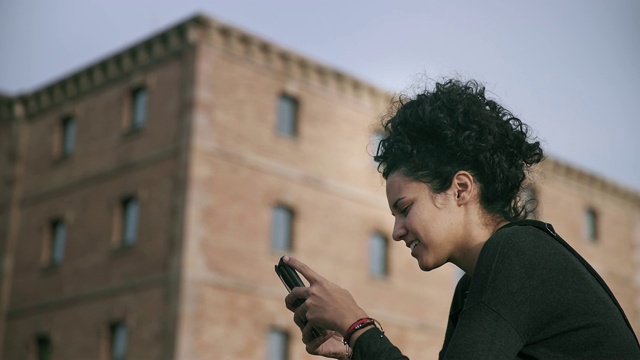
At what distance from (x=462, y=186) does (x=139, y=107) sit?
24436mm

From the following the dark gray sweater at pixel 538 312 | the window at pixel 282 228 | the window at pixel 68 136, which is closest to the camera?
the dark gray sweater at pixel 538 312

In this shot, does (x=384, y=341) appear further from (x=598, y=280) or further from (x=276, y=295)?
(x=276, y=295)

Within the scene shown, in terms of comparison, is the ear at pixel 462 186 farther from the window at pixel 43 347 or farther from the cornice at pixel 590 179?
the cornice at pixel 590 179

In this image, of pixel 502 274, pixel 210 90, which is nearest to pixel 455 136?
pixel 502 274

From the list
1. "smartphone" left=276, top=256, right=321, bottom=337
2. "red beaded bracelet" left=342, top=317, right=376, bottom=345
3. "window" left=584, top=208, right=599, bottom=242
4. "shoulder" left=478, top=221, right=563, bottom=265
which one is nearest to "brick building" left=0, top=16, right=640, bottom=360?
"window" left=584, top=208, right=599, bottom=242

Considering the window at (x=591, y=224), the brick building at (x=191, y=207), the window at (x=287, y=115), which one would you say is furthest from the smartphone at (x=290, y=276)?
the window at (x=591, y=224)

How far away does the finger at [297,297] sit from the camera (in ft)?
9.57

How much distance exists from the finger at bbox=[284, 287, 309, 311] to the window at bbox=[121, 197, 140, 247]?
897 inches

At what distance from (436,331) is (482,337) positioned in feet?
90.2

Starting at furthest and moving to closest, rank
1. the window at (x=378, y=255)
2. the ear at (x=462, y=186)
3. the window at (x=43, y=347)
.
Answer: the window at (x=378, y=255), the window at (x=43, y=347), the ear at (x=462, y=186)

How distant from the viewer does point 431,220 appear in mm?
2867

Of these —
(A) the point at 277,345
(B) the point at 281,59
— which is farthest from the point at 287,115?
(A) the point at 277,345

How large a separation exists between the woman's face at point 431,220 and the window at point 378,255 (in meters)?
25.1

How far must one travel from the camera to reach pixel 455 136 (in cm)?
286
